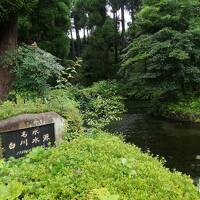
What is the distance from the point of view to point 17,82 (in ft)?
36.4

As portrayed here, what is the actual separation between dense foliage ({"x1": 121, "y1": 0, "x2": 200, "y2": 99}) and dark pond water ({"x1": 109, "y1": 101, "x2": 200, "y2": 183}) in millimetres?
2039

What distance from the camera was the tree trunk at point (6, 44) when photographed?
1297 centimetres

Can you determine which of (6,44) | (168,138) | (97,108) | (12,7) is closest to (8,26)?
(6,44)

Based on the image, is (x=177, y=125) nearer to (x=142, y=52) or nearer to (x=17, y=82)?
(x=142, y=52)

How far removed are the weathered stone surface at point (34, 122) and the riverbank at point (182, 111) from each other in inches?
479

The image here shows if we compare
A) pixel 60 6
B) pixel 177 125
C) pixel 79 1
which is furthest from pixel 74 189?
pixel 79 1

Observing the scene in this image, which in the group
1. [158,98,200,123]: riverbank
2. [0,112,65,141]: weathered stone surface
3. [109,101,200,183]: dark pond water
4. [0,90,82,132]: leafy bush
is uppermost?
[0,90,82,132]: leafy bush

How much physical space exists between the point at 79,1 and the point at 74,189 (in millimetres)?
32693

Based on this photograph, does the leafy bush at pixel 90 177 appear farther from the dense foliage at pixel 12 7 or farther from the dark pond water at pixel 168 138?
the dense foliage at pixel 12 7

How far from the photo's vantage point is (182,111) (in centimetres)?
2028

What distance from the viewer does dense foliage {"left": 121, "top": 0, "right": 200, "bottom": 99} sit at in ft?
64.4

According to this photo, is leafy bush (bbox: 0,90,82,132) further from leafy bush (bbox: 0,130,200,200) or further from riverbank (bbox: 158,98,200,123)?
riverbank (bbox: 158,98,200,123)

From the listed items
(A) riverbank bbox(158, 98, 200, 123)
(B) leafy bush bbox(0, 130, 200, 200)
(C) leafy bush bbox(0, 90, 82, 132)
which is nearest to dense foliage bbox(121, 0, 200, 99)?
(A) riverbank bbox(158, 98, 200, 123)

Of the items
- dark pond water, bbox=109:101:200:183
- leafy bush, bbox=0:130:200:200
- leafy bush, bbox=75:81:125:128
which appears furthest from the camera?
dark pond water, bbox=109:101:200:183
